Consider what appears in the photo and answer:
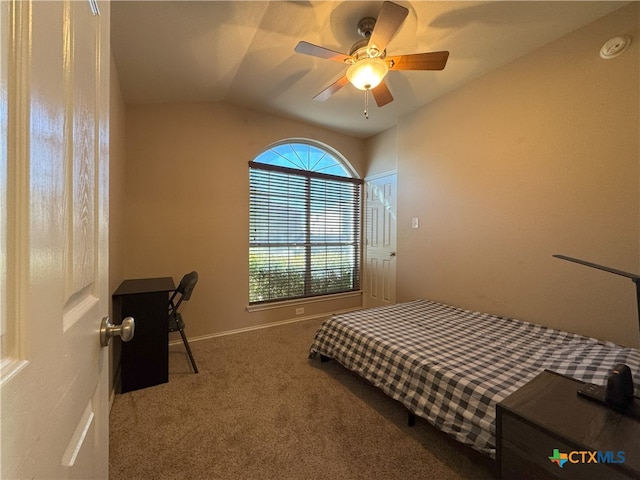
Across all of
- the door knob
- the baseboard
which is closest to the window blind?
the baseboard

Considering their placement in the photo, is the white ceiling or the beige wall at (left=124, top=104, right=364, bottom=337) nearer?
the white ceiling

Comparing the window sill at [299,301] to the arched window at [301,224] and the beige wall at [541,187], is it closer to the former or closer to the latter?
the arched window at [301,224]

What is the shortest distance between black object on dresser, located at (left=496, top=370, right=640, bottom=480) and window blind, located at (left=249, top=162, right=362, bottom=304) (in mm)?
2784

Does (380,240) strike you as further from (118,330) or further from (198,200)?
(118,330)

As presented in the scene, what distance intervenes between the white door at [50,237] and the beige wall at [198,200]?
229 centimetres

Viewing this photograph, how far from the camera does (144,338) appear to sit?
2.00 metres

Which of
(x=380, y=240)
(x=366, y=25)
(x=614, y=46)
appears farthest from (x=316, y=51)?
(x=380, y=240)

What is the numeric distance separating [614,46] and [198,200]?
11.8 ft

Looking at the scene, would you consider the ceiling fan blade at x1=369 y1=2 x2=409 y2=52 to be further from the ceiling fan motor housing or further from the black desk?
the black desk

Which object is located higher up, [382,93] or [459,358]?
[382,93]

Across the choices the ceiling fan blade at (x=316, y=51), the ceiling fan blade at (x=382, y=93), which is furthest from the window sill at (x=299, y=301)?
the ceiling fan blade at (x=316, y=51)

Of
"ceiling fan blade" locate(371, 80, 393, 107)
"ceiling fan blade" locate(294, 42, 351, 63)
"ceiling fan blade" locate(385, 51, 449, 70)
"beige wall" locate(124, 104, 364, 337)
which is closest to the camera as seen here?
"ceiling fan blade" locate(294, 42, 351, 63)

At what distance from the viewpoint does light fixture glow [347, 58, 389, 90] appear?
173cm

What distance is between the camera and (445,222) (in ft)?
9.36
